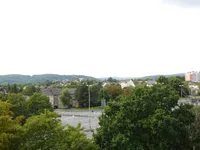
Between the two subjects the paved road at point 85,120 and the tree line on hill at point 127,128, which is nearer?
the tree line on hill at point 127,128

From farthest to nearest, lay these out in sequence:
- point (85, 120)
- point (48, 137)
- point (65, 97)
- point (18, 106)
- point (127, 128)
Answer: point (65, 97)
point (85, 120)
point (18, 106)
point (127, 128)
point (48, 137)

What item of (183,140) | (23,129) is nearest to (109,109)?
(183,140)

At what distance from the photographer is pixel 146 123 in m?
13.5

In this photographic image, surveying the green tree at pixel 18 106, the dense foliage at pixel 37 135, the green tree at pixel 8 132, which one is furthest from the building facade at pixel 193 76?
the green tree at pixel 8 132

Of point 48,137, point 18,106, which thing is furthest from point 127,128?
point 18,106

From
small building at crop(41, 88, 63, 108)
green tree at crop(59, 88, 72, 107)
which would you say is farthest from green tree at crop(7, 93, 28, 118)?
small building at crop(41, 88, 63, 108)

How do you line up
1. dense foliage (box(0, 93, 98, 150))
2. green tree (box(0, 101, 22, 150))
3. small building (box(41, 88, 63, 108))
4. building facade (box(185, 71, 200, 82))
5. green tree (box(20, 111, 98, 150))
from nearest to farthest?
green tree (box(0, 101, 22, 150)) → dense foliage (box(0, 93, 98, 150)) → green tree (box(20, 111, 98, 150)) → small building (box(41, 88, 63, 108)) → building facade (box(185, 71, 200, 82))

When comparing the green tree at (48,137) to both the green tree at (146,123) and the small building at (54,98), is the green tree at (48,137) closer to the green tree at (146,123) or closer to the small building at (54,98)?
the green tree at (146,123)

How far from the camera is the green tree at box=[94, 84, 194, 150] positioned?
13.4 metres

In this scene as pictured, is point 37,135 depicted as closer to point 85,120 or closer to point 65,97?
point 85,120

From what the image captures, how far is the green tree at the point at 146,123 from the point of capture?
13.4 metres

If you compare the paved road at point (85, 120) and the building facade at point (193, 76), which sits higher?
the building facade at point (193, 76)

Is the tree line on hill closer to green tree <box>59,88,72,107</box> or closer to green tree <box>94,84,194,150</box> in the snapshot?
green tree <box>94,84,194,150</box>

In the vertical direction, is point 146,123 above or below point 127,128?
above
